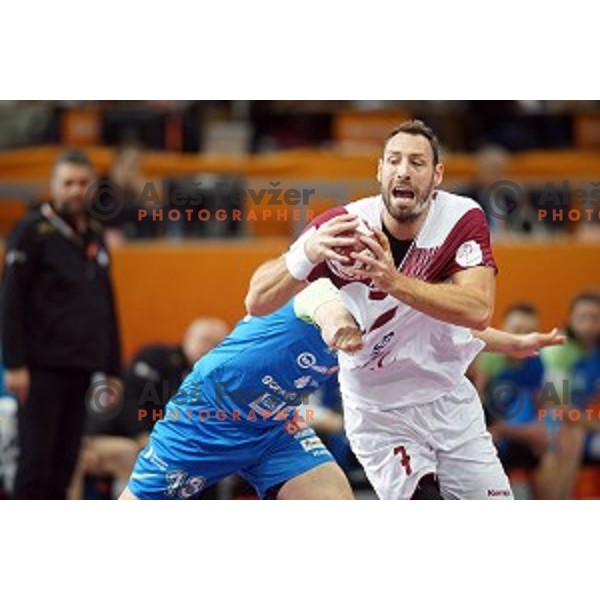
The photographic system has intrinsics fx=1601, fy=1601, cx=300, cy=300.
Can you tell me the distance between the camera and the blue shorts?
20.1ft

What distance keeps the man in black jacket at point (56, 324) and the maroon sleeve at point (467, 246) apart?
7.09 ft

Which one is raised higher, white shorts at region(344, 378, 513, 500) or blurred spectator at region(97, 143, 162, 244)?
blurred spectator at region(97, 143, 162, 244)

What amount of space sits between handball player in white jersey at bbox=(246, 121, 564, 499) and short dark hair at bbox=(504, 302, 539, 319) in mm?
1057

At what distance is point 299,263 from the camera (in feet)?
18.4

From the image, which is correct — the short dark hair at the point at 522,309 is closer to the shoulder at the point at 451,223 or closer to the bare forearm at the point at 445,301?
the shoulder at the point at 451,223

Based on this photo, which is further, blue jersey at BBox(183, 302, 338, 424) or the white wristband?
blue jersey at BBox(183, 302, 338, 424)

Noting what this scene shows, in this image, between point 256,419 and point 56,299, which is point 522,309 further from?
point 56,299

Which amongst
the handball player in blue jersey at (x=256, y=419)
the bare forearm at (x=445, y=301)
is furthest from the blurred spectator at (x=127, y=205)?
the bare forearm at (x=445, y=301)

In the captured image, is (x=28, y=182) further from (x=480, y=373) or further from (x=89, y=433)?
(x=480, y=373)

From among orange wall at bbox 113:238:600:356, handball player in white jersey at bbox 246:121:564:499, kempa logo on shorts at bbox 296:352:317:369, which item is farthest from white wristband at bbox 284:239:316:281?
orange wall at bbox 113:238:600:356

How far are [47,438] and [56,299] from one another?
24.8 inches

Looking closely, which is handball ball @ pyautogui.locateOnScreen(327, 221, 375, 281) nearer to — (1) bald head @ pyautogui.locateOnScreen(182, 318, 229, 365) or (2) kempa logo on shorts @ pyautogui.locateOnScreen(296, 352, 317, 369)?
(2) kempa logo on shorts @ pyautogui.locateOnScreen(296, 352, 317, 369)

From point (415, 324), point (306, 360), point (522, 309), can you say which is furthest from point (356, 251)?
point (522, 309)
